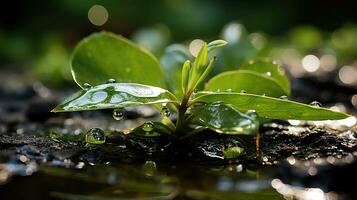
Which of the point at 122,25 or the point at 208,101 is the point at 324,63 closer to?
the point at 208,101

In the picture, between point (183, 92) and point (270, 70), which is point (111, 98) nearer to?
point (183, 92)

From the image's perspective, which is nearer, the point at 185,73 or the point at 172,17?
the point at 185,73

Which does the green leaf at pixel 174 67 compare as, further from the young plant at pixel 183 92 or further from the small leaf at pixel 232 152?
the small leaf at pixel 232 152

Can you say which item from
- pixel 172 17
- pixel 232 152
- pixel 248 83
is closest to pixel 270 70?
pixel 248 83

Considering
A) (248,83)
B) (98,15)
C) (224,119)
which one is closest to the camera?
(224,119)

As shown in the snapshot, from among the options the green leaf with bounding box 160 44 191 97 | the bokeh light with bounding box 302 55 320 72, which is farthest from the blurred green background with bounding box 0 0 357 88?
the green leaf with bounding box 160 44 191 97
